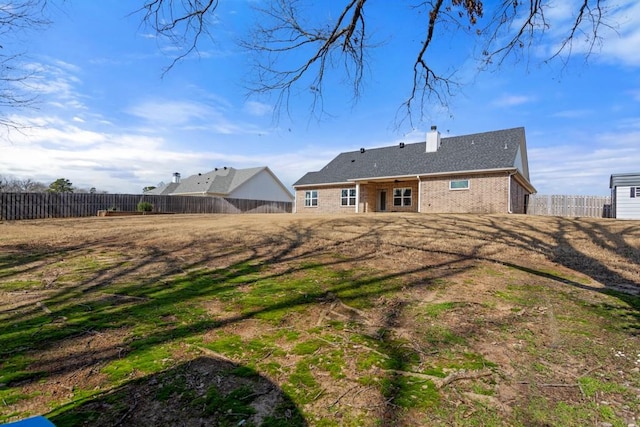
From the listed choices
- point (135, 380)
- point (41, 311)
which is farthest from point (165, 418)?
point (41, 311)

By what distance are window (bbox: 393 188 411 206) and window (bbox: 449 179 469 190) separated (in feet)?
11.4

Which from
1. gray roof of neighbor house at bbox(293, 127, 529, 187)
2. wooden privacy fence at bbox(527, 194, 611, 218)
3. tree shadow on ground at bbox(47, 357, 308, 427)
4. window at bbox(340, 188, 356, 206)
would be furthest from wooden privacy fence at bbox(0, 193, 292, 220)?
wooden privacy fence at bbox(527, 194, 611, 218)

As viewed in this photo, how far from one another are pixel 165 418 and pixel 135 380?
1.75ft

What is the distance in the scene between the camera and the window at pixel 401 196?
23.4 metres

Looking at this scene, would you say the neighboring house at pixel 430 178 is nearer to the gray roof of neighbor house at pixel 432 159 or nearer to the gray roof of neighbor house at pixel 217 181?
the gray roof of neighbor house at pixel 432 159

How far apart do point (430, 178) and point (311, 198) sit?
10243 millimetres

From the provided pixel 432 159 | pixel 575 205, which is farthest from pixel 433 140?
pixel 575 205

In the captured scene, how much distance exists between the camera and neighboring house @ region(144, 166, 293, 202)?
121 ft

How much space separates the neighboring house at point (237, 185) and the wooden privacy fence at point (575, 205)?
1072 inches

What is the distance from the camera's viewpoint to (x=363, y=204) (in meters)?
24.5


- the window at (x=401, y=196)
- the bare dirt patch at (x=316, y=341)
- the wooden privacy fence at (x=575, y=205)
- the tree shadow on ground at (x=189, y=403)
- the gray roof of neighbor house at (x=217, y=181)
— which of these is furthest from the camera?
the gray roof of neighbor house at (x=217, y=181)

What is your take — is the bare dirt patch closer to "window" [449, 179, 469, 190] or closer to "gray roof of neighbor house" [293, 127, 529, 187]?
"window" [449, 179, 469, 190]

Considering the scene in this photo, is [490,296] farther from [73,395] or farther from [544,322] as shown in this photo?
[73,395]

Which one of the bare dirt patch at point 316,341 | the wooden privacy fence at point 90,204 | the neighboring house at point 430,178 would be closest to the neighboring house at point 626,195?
the neighboring house at point 430,178
